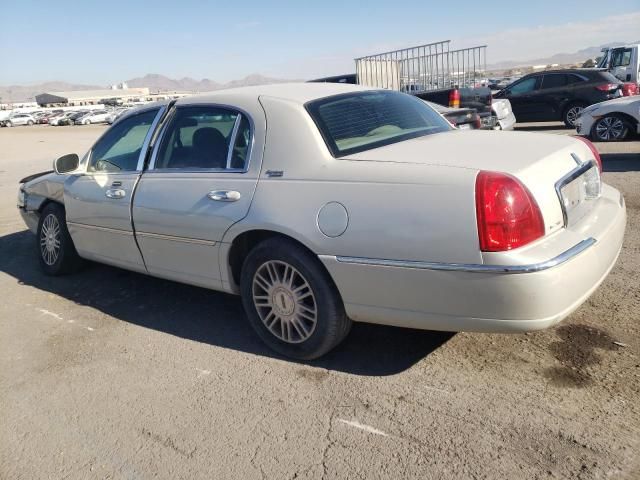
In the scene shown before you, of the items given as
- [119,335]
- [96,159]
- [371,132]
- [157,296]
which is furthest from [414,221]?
[96,159]

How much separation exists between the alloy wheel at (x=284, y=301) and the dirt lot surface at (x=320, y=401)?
0.69 ft

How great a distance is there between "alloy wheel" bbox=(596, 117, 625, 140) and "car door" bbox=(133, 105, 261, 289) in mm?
9721

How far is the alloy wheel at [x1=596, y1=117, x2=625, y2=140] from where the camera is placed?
11.2m

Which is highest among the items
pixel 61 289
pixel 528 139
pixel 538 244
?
pixel 528 139

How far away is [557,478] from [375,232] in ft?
4.39

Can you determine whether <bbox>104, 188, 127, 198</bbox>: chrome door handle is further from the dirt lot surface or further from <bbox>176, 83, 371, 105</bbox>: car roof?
the dirt lot surface

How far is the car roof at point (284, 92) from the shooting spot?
3.76m

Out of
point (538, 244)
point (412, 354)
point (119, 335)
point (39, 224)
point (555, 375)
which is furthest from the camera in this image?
point (39, 224)

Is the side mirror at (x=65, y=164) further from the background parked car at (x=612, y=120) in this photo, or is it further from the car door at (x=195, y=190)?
the background parked car at (x=612, y=120)

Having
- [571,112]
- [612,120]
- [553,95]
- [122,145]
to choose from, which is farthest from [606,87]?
[122,145]

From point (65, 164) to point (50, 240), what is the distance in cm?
94

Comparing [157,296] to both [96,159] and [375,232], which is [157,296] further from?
[375,232]

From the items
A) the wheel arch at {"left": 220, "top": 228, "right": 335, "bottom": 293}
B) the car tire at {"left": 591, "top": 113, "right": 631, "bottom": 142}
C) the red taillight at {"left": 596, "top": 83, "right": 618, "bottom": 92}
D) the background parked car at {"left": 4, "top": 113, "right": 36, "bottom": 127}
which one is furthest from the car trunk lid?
the background parked car at {"left": 4, "top": 113, "right": 36, "bottom": 127}

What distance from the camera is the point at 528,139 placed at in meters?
3.51
